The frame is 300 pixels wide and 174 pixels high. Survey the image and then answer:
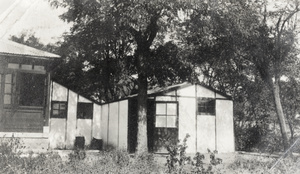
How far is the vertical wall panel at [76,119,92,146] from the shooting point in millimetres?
24016

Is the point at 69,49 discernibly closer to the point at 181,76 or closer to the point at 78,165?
the point at 181,76

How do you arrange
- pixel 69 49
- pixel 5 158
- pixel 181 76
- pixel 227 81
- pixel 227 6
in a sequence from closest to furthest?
pixel 5 158, pixel 227 6, pixel 181 76, pixel 69 49, pixel 227 81

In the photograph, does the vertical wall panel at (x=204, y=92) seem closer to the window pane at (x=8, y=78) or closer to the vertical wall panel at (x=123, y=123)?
the vertical wall panel at (x=123, y=123)

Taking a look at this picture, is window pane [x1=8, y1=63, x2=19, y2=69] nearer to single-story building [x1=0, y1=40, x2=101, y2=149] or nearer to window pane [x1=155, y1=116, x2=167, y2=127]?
single-story building [x1=0, y1=40, x2=101, y2=149]

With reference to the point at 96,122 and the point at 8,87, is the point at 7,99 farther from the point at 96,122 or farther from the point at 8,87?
the point at 96,122

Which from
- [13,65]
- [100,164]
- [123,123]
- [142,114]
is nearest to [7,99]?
[13,65]

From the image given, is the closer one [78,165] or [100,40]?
[78,165]

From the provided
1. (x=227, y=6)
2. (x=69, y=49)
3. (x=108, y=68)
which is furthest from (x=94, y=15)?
(x=108, y=68)

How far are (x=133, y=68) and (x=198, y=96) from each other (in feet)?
14.5

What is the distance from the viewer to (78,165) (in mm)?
9695

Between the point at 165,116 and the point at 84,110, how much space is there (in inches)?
272

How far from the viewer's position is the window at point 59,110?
2336 cm

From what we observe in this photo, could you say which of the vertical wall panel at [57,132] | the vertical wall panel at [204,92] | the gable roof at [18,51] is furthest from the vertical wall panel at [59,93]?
the vertical wall panel at [204,92]

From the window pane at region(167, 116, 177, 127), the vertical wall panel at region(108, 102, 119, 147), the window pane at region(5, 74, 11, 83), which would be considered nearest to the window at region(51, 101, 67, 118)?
the vertical wall panel at region(108, 102, 119, 147)
